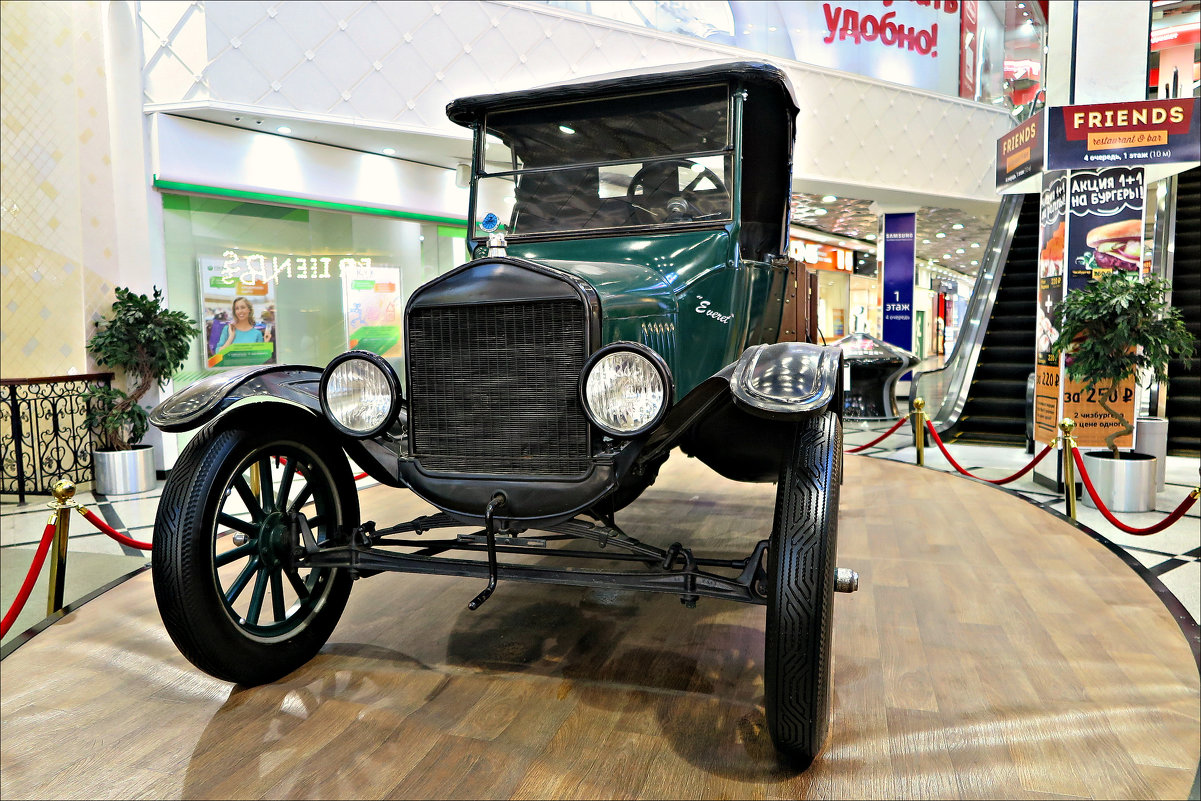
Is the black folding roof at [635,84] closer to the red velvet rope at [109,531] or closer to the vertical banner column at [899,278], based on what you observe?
the red velvet rope at [109,531]

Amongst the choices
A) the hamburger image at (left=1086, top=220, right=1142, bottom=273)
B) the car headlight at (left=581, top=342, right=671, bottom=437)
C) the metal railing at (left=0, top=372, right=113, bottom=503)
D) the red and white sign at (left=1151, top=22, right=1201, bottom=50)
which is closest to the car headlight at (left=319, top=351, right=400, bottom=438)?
the car headlight at (left=581, top=342, right=671, bottom=437)

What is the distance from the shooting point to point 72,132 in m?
6.24

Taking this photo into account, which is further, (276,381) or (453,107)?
(453,107)

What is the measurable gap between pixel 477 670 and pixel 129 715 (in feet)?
2.96

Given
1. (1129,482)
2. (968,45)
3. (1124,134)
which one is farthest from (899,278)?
(1129,482)

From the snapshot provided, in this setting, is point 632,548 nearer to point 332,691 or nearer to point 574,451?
point 574,451

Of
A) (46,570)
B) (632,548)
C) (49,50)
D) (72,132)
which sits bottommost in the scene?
(46,570)

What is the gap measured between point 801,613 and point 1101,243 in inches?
229

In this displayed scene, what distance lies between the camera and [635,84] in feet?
9.02

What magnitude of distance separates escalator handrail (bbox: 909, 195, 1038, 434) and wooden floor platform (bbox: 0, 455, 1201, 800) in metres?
5.92

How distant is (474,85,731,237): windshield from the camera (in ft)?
9.02

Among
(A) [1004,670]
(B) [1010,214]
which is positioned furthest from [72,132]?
(B) [1010,214]

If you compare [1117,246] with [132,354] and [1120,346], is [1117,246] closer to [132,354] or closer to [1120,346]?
[1120,346]

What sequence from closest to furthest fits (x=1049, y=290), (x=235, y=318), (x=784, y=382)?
(x=784, y=382)
(x=1049, y=290)
(x=235, y=318)
